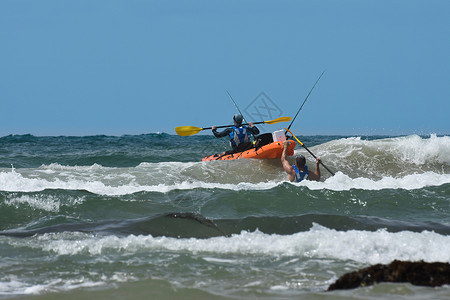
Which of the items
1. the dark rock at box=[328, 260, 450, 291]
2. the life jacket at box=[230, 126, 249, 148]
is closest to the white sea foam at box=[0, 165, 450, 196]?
the life jacket at box=[230, 126, 249, 148]

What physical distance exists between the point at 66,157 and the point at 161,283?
16.3 metres

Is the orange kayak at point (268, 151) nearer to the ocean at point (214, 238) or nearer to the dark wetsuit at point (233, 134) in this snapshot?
the dark wetsuit at point (233, 134)

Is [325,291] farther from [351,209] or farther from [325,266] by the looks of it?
[351,209]

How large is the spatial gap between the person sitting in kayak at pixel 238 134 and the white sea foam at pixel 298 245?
7.11 meters

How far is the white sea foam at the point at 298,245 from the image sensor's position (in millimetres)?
4941

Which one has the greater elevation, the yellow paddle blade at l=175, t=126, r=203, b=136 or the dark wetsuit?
the yellow paddle blade at l=175, t=126, r=203, b=136

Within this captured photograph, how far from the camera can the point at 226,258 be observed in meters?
4.83

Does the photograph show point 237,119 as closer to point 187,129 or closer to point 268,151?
point 268,151

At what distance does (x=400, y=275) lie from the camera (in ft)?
12.4

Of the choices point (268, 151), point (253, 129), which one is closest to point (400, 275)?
point (268, 151)

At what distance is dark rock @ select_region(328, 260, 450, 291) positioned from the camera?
12.2 feet

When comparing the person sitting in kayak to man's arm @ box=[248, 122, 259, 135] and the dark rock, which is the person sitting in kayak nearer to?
man's arm @ box=[248, 122, 259, 135]

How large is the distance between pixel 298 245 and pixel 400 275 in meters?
1.51

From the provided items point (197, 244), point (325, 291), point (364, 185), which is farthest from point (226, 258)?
point (364, 185)
